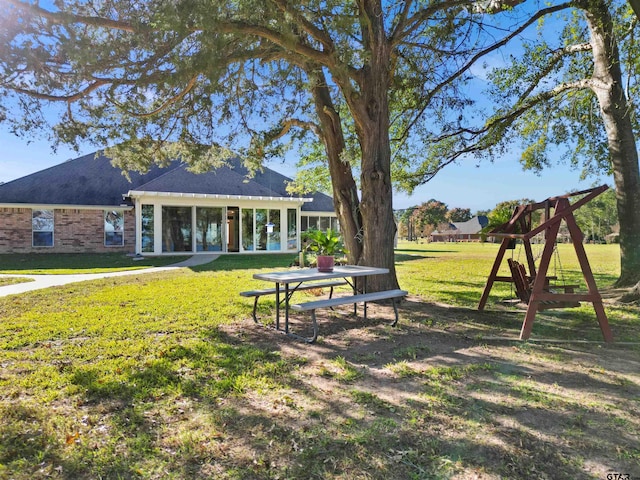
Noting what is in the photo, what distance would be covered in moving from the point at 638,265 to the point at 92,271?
14196 millimetres

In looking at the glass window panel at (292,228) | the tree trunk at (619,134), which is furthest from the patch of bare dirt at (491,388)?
the glass window panel at (292,228)

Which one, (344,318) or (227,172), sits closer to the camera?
(344,318)

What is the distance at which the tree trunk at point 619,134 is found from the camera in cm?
753

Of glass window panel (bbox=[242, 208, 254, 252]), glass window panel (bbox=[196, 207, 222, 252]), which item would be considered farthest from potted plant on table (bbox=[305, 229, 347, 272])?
glass window panel (bbox=[242, 208, 254, 252])

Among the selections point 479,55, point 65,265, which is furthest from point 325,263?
point 65,265

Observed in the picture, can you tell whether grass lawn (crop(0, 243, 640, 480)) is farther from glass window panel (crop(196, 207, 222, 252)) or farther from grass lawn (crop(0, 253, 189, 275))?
glass window panel (crop(196, 207, 222, 252))

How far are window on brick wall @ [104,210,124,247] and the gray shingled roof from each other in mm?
556

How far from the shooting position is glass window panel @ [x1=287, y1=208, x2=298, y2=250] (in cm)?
2128

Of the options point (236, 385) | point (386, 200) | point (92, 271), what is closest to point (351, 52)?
point (386, 200)

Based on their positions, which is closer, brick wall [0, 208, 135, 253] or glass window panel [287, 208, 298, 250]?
brick wall [0, 208, 135, 253]

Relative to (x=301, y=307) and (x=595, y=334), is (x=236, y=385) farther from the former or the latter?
(x=595, y=334)

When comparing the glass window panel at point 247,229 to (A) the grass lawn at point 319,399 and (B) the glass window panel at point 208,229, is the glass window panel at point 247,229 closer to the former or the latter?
(B) the glass window panel at point 208,229

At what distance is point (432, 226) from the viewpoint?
84.8 metres

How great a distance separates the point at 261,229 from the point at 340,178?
1281cm
